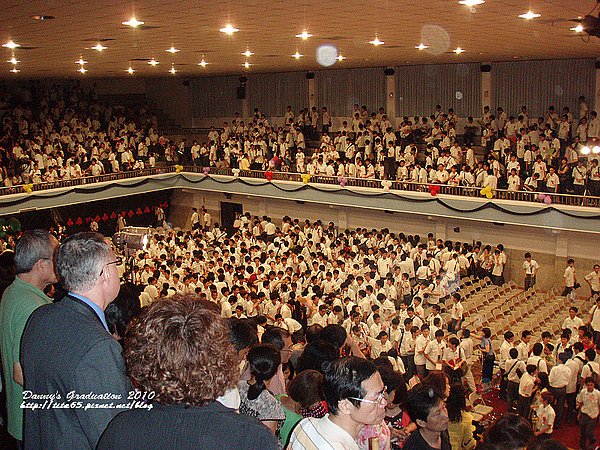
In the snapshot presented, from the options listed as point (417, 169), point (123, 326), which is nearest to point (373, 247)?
point (417, 169)

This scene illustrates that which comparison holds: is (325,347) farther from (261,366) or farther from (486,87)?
(486,87)

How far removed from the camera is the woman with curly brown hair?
1.91m

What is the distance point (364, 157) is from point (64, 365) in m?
19.6

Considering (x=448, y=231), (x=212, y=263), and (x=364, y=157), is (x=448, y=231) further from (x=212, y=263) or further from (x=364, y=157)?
(x=212, y=263)

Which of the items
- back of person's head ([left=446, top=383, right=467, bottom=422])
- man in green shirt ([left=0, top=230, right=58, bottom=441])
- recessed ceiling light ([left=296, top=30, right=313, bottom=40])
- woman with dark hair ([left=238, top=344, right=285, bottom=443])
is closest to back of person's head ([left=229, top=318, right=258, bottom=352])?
woman with dark hair ([left=238, top=344, right=285, bottom=443])

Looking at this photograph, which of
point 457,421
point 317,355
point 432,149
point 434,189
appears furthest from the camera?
point 432,149

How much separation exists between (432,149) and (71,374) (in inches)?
712

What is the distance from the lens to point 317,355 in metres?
5.58

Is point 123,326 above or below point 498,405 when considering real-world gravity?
above

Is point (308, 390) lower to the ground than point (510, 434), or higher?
higher

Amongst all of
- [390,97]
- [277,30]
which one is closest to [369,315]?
[277,30]

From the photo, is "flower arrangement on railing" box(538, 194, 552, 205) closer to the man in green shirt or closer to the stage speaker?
the man in green shirt

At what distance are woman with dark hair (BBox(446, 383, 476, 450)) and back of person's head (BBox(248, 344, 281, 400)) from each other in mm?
2453

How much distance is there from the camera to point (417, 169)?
1942 centimetres
